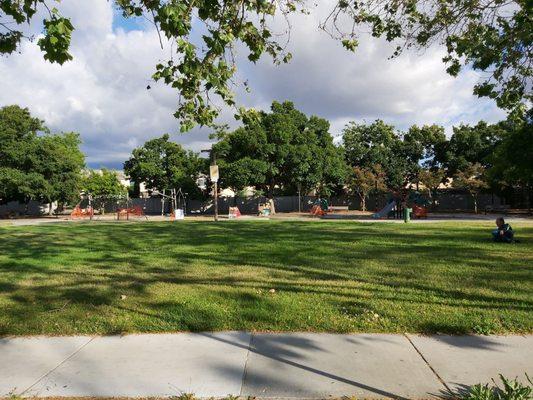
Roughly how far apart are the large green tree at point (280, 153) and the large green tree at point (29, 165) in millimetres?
14952

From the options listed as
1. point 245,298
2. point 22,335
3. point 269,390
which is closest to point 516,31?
point 245,298

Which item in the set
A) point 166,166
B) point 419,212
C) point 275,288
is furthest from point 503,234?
point 166,166

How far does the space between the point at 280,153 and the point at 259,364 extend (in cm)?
3546

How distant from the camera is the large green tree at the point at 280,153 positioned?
38.8 m

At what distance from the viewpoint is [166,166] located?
1876 inches

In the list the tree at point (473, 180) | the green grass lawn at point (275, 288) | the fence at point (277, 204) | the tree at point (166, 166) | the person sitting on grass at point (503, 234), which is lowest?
the green grass lawn at point (275, 288)

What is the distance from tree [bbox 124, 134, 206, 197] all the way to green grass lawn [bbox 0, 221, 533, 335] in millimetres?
34390

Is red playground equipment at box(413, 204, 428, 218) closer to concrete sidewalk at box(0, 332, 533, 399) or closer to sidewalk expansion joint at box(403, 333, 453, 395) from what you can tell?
concrete sidewalk at box(0, 332, 533, 399)

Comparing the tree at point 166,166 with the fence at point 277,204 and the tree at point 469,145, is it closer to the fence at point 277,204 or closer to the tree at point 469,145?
the fence at point 277,204

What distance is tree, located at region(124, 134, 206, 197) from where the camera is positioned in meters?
46.5

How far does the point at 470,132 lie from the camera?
42.1 metres

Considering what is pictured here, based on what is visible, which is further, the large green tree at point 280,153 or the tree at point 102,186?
the tree at point 102,186

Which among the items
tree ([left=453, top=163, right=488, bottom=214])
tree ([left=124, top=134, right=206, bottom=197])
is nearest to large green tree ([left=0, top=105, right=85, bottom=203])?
tree ([left=124, top=134, right=206, bottom=197])

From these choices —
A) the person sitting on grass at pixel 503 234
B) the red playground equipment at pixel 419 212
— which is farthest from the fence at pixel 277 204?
the person sitting on grass at pixel 503 234
